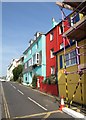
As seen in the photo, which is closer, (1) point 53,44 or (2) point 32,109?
(2) point 32,109

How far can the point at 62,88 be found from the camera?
21.5m

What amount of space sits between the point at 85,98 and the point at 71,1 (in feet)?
21.5

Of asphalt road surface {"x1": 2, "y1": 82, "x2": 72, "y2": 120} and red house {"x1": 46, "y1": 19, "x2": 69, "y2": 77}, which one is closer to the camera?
asphalt road surface {"x1": 2, "y1": 82, "x2": 72, "y2": 120}

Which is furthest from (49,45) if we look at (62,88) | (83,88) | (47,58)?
(83,88)

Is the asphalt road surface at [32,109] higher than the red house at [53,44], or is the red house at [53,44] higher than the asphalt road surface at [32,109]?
the red house at [53,44]

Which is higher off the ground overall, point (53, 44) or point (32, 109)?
point (53, 44)

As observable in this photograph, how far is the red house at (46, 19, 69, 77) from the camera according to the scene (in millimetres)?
31138

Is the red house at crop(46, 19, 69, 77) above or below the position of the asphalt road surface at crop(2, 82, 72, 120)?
above

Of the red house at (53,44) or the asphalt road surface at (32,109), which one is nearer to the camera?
the asphalt road surface at (32,109)

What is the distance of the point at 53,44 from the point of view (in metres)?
33.6

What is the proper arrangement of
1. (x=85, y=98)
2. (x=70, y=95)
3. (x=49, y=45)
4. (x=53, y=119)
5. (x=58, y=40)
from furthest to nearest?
(x=49, y=45), (x=58, y=40), (x=70, y=95), (x=85, y=98), (x=53, y=119)

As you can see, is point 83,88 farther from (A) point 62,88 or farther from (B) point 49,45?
(B) point 49,45

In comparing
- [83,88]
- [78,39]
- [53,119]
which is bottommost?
[53,119]

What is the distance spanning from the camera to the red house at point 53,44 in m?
31.1
